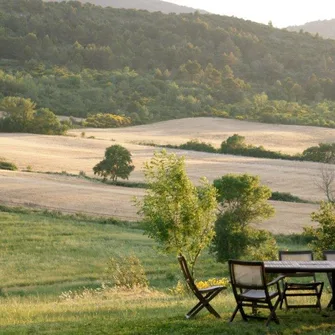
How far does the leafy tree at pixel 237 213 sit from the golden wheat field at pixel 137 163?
8452 millimetres

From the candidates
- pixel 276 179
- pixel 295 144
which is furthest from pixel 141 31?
pixel 276 179

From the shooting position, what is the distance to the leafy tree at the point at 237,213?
33750 millimetres

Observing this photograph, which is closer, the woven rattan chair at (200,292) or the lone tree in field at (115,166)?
the woven rattan chair at (200,292)

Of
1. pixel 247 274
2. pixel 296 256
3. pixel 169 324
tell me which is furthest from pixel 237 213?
pixel 247 274

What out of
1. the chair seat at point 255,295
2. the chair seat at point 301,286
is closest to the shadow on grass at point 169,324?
the chair seat at point 255,295

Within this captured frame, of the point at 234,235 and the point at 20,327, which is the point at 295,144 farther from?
the point at 20,327

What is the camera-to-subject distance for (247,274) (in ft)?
38.7

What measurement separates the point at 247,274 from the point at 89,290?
12.5m

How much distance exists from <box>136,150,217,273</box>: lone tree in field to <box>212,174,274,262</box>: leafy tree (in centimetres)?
1724

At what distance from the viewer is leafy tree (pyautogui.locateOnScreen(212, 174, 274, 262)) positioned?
33.8m

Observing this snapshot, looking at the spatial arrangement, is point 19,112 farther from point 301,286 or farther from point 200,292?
point 200,292

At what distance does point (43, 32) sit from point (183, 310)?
15967cm

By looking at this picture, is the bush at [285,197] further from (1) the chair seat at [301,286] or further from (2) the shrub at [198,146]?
(1) the chair seat at [301,286]

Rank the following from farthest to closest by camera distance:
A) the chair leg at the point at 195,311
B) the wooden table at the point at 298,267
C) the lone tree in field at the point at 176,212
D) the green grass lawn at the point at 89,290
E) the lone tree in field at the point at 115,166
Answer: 1. the lone tree in field at the point at 115,166
2. the lone tree in field at the point at 176,212
3. the chair leg at the point at 195,311
4. the green grass lawn at the point at 89,290
5. the wooden table at the point at 298,267
